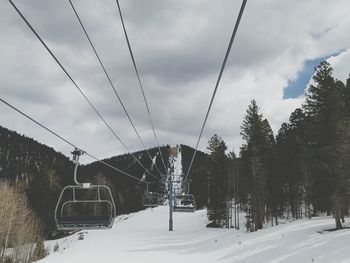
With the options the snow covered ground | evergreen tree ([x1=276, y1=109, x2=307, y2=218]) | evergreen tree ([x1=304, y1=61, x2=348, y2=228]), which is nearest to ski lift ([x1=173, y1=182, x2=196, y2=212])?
the snow covered ground

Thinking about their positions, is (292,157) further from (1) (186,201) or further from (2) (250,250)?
(2) (250,250)

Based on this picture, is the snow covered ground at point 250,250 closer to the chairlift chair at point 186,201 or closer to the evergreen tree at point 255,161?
the chairlift chair at point 186,201

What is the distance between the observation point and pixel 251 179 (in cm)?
4891

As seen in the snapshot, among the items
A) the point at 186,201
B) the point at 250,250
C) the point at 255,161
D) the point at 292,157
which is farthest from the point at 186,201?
the point at 292,157

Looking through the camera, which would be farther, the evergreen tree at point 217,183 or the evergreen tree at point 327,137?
the evergreen tree at point 217,183

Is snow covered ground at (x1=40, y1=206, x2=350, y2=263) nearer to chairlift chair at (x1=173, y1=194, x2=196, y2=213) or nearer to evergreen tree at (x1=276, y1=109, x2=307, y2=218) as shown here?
chairlift chair at (x1=173, y1=194, x2=196, y2=213)

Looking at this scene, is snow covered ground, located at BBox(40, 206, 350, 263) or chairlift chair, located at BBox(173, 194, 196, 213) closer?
snow covered ground, located at BBox(40, 206, 350, 263)

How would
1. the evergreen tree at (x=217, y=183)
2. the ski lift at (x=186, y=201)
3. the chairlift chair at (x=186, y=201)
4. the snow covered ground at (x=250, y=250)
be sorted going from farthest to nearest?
the evergreen tree at (x=217, y=183) → the ski lift at (x=186, y=201) → the chairlift chair at (x=186, y=201) → the snow covered ground at (x=250, y=250)

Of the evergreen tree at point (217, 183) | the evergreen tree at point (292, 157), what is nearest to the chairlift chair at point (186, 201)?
the evergreen tree at point (217, 183)

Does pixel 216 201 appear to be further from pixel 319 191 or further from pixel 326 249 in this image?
pixel 326 249

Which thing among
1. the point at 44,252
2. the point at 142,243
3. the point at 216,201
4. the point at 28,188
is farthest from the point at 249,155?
the point at 28,188

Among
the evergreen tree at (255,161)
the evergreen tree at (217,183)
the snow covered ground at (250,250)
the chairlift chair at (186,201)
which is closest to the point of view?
the snow covered ground at (250,250)

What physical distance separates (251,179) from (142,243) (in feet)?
56.5

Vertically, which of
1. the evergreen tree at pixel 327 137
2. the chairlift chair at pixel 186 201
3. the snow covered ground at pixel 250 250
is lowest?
the snow covered ground at pixel 250 250
